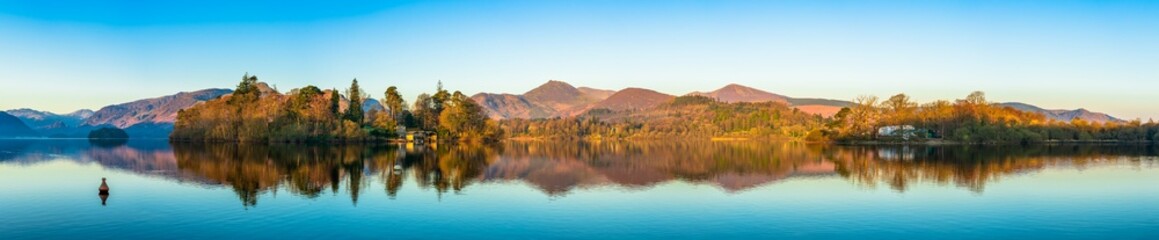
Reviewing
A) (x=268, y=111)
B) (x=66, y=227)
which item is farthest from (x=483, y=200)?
(x=268, y=111)

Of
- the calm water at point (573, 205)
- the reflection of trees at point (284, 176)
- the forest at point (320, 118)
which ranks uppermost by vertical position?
the forest at point (320, 118)

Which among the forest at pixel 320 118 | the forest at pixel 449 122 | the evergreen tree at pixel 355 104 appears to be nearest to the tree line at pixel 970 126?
the forest at pixel 449 122

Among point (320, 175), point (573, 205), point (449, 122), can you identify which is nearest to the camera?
point (573, 205)

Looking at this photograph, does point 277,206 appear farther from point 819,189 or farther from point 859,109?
point 859,109

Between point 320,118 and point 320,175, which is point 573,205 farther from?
point 320,118

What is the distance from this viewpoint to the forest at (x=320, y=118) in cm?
11394

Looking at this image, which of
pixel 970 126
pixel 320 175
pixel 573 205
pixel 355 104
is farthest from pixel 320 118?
pixel 970 126

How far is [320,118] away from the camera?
379ft

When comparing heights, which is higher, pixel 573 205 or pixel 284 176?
pixel 284 176

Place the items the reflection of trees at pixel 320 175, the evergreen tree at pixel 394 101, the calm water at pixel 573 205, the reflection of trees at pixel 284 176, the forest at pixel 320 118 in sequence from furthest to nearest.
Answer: the evergreen tree at pixel 394 101, the forest at pixel 320 118, the reflection of trees at pixel 320 175, the reflection of trees at pixel 284 176, the calm water at pixel 573 205

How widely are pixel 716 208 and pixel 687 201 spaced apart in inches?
107

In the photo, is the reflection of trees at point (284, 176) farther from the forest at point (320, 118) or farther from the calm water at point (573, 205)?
the forest at point (320, 118)

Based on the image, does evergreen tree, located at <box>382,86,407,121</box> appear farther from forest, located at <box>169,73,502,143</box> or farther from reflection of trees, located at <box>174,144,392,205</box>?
reflection of trees, located at <box>174,144,392,205</box>

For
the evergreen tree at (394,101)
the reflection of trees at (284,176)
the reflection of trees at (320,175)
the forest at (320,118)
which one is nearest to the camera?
the reflection of trees at (284,176)
